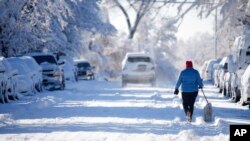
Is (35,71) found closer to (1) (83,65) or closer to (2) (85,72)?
(2) (85,72)

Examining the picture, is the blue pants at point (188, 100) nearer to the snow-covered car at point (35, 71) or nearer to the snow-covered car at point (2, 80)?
the snow-covered car at point (2, 80)

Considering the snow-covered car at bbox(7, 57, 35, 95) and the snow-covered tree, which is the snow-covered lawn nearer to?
the snow-covered car at bbox(7, 57, 35, 95)

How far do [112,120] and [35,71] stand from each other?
1370cm

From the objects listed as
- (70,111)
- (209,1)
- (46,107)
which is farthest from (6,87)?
A: (209,1)

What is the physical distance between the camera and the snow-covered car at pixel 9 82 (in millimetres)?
25484

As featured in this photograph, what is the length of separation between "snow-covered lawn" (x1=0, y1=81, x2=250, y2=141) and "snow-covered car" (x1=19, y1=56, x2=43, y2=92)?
4431mm

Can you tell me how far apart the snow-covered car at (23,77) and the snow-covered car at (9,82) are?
910 millimetres

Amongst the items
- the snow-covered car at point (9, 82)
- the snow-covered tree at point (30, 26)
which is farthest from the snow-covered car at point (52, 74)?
the snow-covered car at point (9, 82)

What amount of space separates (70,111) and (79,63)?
124ft

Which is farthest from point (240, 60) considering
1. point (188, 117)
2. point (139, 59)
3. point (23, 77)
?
point (139, 59)

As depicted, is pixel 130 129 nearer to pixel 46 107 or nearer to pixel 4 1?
pixel 46 107

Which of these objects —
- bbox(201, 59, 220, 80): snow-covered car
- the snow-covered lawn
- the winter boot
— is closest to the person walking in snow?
the winter boot

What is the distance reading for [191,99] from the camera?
1833 centimetres

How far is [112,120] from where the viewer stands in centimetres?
1827
